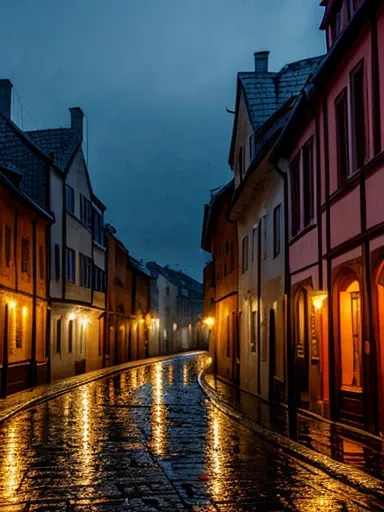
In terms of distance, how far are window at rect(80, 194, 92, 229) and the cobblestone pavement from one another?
67.4ft

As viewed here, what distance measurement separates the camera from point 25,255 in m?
27.8

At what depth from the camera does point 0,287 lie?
23484mm

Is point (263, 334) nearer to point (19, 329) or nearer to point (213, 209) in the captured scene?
point (19, 329)

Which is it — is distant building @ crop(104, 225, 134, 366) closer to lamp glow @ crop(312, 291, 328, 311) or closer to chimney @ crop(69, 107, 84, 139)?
chimney @ crop(69, 107, 84, 139)

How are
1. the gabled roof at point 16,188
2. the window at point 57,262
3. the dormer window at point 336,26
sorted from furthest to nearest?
the window at point 57,262
the gabled roof at point 16,188
the dormer window at point 336,26

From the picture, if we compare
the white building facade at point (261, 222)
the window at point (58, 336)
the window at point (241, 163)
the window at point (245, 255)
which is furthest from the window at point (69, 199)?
the window at point (245, 255)

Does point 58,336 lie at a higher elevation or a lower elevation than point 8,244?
lower

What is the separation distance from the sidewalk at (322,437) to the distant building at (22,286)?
7.90 meters

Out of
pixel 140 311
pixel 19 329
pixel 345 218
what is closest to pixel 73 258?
pixel 19 329

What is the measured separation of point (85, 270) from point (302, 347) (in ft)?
71.0

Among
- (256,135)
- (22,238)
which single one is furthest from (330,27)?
(22,238)

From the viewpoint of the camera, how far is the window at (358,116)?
1346 centimetres

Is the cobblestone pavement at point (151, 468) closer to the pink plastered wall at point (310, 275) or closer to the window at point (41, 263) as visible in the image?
the pink plastered wall at point (310, 275)

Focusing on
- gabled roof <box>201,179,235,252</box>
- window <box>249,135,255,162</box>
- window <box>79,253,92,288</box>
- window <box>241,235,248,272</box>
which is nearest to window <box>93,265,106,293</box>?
window <box>79,253,92,288</box>
